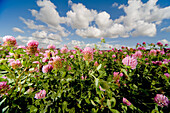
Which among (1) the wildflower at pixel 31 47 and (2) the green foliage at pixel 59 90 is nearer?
(2) the green foliage at pixel 59 90

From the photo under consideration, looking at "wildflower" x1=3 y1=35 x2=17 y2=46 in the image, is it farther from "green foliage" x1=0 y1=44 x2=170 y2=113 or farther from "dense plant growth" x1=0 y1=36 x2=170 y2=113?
"green foliage" x1=0 y1=44 x2=170 y2=113

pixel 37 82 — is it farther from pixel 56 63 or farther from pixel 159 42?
pixel 159 42

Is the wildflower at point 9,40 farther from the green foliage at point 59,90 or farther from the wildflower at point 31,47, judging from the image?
the wildflower at point 31,47

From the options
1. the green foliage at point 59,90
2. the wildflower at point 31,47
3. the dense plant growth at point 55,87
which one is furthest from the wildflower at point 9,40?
the wildflower at point 31,47

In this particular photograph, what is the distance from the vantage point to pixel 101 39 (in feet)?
8.64

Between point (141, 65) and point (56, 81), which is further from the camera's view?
point (141, 65)

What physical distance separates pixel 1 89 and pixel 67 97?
738mm

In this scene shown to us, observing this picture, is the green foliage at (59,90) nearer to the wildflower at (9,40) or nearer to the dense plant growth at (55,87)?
the dense plant growth at (55,87)

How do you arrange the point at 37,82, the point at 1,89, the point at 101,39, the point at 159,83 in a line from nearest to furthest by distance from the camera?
the point at 1,89, the point at 37,82, the point at 159,83, the point at 101,39

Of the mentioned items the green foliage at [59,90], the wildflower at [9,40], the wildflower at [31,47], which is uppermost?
the wildflower at [9,40]

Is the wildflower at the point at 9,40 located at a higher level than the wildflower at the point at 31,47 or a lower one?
higher

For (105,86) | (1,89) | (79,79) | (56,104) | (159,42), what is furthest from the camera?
(159,42)

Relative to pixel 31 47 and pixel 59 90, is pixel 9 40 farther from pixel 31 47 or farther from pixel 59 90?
pixel 59 90

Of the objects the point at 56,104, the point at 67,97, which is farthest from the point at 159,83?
the point at 56,104
